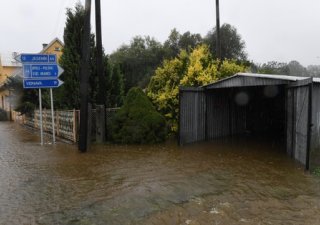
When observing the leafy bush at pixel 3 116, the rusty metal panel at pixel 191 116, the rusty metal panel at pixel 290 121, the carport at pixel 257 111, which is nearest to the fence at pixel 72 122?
the rusty metal panel at pixel 191 116

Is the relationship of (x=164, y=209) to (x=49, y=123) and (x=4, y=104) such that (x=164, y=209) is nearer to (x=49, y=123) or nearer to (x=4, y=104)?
(x=49, y=123)

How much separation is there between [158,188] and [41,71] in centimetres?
821

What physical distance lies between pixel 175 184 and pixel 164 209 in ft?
5.02

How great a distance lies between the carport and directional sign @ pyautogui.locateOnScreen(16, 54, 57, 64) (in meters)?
5.20

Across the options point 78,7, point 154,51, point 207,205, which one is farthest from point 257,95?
point 154,51

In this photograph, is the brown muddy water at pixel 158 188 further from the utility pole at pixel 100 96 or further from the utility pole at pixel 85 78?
the utility pole at pixel 100 96

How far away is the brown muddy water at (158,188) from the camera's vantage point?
5.51m

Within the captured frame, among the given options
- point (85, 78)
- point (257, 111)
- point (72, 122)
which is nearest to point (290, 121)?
point (85, 78)

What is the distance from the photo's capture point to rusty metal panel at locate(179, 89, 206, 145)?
12438 mm

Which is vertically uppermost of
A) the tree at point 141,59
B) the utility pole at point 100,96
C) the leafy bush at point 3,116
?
the tree at point 141,59

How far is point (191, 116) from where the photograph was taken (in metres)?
12.8

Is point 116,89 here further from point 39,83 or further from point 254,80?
point 254,80

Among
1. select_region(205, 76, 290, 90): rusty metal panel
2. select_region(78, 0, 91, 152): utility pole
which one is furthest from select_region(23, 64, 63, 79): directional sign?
select_region(205, 76, 290, 90): rusty metal panel

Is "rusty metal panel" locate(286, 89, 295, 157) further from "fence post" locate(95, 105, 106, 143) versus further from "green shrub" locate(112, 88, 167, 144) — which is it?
"fence post" locate(95, 105, 106, 143)
